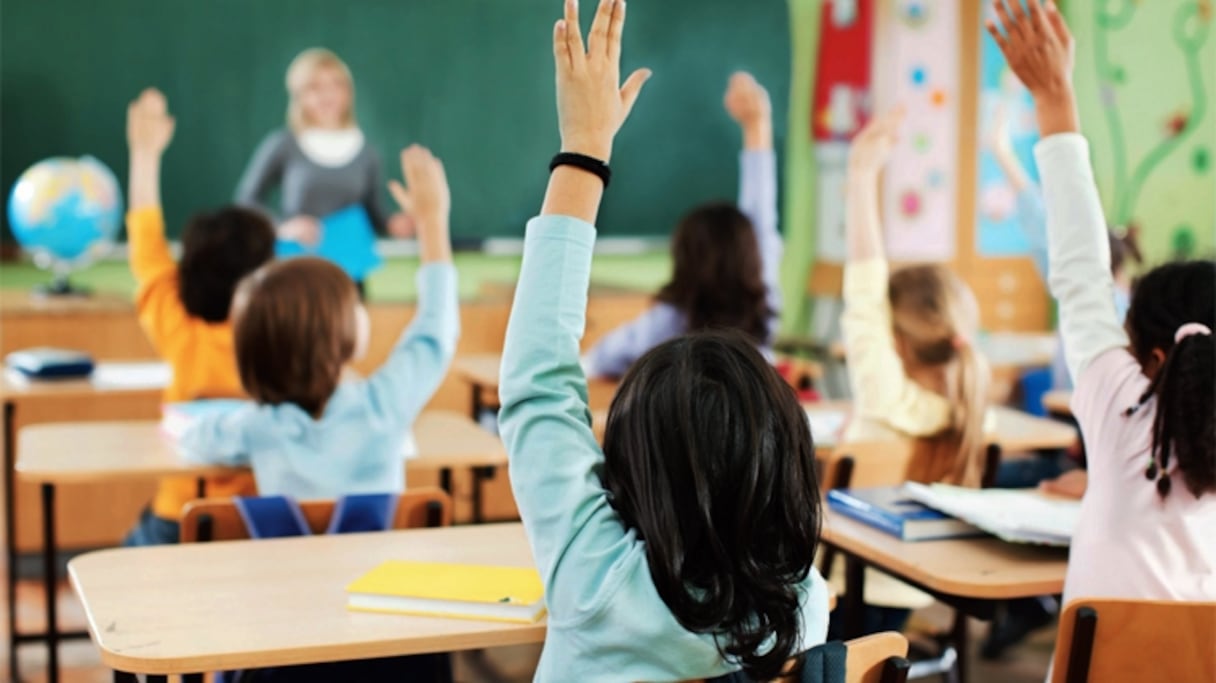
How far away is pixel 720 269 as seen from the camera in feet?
12.2

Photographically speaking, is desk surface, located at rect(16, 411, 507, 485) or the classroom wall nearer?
desk surface, located at rect(16, 411, 507, 485)

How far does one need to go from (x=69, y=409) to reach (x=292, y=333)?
2482 millimetres

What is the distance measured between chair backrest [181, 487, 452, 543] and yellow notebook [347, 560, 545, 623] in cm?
45

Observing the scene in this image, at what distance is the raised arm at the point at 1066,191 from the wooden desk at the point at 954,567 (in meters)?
0.31

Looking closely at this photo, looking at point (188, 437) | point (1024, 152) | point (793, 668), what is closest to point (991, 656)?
point (188, 437)

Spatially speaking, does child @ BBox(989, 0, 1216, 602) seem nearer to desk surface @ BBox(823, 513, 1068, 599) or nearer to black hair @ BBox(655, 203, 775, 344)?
desk surface @ BBox(823, 513, 1068, 599)

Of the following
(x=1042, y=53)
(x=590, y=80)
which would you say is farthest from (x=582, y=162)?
(x=1042, y=53)

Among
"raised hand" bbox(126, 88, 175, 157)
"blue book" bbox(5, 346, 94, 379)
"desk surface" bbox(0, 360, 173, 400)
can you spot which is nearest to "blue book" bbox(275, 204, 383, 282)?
"desk surface" bbox(0, 360, 173, 400)

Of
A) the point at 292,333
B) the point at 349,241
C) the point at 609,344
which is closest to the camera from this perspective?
the point at 292,333

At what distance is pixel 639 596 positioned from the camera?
1511 mm

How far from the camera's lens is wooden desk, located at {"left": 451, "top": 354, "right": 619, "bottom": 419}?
4.15m

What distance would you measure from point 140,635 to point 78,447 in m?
1.49

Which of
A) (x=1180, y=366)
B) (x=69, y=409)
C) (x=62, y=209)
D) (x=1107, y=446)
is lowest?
(x=69, y=409)

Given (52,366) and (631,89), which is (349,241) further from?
(631,89)
